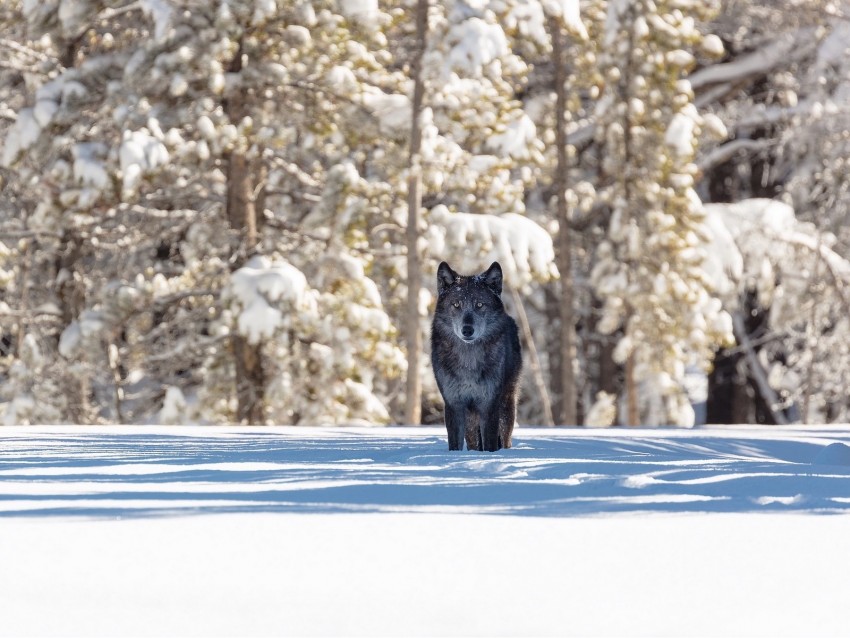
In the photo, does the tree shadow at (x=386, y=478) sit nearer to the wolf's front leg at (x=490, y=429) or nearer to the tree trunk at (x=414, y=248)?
the wolf's front leg at (x=490, y=429)

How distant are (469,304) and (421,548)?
135 inches

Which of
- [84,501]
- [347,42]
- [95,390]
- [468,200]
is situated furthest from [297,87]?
[84,501]

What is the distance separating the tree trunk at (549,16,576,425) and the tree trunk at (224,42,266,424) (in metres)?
7.55

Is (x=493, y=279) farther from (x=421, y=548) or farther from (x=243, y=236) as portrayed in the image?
(x=243, y=236)

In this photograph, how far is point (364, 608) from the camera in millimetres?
4402

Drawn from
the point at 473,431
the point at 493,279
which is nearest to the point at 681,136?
the point at 473,431

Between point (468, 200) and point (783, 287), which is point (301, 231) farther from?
point (783, 287)

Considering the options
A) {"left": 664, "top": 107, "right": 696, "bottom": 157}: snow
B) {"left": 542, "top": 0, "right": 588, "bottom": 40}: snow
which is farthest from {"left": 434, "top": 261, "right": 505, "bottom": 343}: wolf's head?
{"left": 664, "top": 107, "right": 696, "bottom": 157}: snow

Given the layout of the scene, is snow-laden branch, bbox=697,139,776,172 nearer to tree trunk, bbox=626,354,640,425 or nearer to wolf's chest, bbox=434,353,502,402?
tree trunk, bbox=626,354,640,425

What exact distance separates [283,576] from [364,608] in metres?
0.46

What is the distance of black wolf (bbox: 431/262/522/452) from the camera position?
852 cm

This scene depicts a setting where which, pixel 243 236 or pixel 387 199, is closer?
pixel 243 236

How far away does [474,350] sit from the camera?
8539 mm

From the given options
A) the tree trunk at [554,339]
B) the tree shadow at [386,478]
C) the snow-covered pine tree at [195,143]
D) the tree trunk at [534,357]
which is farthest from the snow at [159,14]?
the tree trunk at [554,339]
